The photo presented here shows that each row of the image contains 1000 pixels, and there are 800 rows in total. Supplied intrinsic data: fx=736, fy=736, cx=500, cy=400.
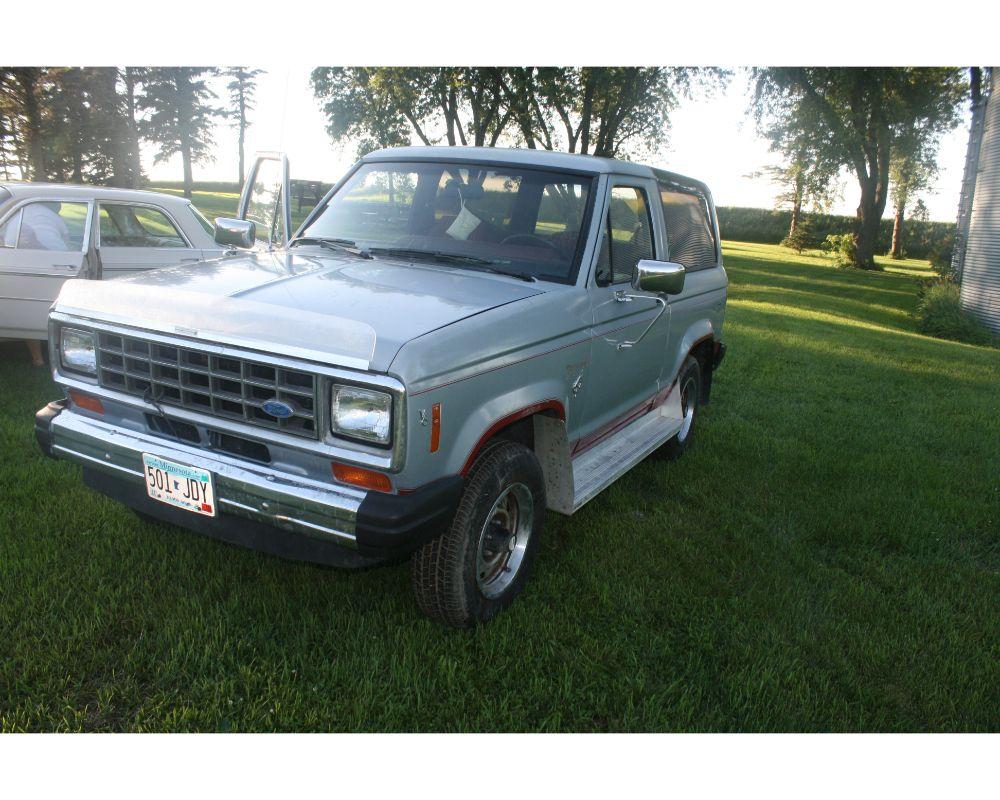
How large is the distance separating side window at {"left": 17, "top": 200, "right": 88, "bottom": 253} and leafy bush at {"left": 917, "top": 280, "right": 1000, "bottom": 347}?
14.9 meters

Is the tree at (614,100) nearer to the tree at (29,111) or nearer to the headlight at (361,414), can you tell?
the tree at (29,111)

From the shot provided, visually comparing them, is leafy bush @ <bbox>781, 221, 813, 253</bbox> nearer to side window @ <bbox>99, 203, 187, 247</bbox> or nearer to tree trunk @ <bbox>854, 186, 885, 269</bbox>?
tree trunk @ <bbox>854, 186, 885, 269</bbox>

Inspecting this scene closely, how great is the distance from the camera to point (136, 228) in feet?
23.6

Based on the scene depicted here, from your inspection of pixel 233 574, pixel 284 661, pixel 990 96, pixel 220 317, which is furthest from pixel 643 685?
pixel 990 96

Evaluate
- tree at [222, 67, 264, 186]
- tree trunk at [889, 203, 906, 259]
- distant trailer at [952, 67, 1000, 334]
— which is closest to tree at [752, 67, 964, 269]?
distant trailer at [952, 67, 1000, 334]

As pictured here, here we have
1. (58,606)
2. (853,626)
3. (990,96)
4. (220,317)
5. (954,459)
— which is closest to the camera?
(220,317)

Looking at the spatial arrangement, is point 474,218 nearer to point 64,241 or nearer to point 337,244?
point 337,244

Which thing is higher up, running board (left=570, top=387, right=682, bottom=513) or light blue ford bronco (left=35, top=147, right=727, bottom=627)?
light blue ford bronco (left=35, top=147, right=727, bottom=627)

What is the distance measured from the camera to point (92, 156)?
24.7 meters

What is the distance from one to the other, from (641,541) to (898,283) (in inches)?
1009

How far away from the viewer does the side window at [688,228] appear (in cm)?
503

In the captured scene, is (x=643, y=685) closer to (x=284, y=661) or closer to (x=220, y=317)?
(x=284, y=661)

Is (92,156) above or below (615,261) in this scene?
above

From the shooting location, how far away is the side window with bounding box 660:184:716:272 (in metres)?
5.03
